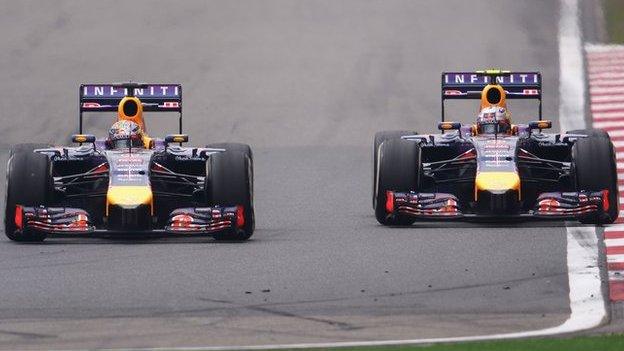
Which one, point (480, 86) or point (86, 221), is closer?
point (86, 221)

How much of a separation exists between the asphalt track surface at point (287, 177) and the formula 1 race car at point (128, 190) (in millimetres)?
295

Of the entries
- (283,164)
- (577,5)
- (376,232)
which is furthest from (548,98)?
(376,232)

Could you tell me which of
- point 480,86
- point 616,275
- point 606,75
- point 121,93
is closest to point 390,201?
point 480,86

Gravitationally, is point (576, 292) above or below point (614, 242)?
below

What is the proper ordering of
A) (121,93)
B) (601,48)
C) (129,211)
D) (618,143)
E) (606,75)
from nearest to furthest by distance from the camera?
(129,211), (121,93), (618,143), (606,75), (601,48)

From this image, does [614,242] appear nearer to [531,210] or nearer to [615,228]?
[615,228]

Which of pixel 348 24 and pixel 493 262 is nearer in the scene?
pixel 493 262

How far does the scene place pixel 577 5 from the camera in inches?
1922

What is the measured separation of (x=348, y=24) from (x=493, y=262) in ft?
84.5

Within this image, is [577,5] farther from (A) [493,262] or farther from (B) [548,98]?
(A) [493,262]

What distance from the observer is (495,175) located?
24.4m

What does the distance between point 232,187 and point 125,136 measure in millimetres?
2038

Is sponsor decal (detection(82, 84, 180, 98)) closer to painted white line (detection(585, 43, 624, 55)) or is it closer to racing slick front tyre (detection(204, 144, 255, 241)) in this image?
racing slick front tyre (detection(204, 144, 255, 241))

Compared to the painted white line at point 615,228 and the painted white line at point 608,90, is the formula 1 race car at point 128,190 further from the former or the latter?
the painted white line at point 608,90
